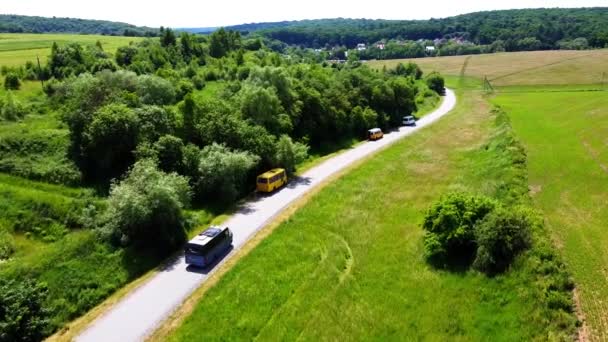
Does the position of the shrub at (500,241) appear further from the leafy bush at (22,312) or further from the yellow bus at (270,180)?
the leafy bush at (22,312)

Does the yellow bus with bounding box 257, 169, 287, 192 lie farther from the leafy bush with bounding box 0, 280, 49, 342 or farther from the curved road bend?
the leafy bush with bounding box 0, 280, 49, 342

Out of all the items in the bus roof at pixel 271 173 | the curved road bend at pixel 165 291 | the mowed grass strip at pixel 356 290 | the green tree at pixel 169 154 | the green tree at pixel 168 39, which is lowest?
the curved road bend at pixel 165 291

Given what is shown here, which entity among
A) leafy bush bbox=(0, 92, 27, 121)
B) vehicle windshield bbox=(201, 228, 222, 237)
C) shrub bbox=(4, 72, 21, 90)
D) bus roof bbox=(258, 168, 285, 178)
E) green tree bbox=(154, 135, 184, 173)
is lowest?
vehicle windshield bbox=(201, 228, 222, 237)

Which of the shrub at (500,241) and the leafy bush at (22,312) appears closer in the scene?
the leafy bush at (22,312)

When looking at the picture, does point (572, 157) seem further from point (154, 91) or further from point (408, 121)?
point (154, 91)

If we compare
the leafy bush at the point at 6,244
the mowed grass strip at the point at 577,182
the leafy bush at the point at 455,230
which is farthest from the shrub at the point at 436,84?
the leafy bush at the point at 6,244

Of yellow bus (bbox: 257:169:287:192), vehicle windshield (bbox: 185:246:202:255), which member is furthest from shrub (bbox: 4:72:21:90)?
vehicle windshield (bbox: 185:246:202:255)

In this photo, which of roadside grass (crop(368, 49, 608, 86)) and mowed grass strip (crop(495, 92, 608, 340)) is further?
roadside grass (crop(368, 49, 608, 86))

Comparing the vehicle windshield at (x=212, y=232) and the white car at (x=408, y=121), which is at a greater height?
the vehicle windshield at (x=212, y=232)
